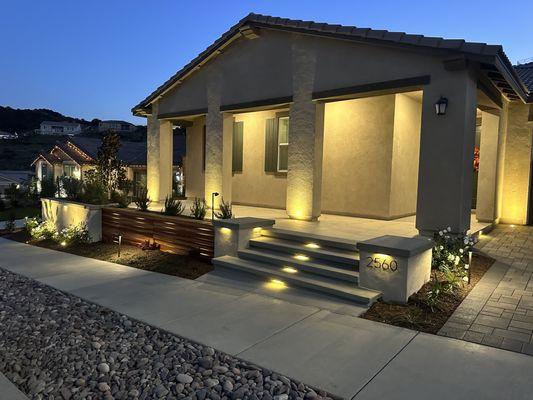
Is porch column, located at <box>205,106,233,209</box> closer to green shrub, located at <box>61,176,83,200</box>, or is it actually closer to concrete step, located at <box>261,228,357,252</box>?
concrete step, located at <box>261,228,357,252</box>

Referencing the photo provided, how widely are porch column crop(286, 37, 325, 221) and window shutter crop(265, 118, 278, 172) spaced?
232 centimetres

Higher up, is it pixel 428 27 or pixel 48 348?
pixel 428 27

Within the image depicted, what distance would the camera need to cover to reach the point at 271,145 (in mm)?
12312

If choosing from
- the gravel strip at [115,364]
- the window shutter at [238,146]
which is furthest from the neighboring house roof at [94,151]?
the gravel strip at [115,364]

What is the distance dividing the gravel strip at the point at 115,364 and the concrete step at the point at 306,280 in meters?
2.21

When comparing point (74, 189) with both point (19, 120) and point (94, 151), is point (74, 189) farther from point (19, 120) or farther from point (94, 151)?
point (19, 120)

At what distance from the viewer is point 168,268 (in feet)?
26.1

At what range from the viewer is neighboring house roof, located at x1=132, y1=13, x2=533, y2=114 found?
676 centimetres

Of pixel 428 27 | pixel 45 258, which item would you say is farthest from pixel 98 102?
pixel 45 258

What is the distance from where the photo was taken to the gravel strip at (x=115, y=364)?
3.50 meters

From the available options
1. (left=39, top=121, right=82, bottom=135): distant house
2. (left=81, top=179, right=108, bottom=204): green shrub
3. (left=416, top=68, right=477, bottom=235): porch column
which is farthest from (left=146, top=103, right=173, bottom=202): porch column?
(left=39, top=121, right=82, bottom=135): distant house

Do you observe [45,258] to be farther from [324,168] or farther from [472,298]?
[472,298]

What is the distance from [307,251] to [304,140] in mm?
3581

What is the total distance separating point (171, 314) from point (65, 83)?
155487 mm
